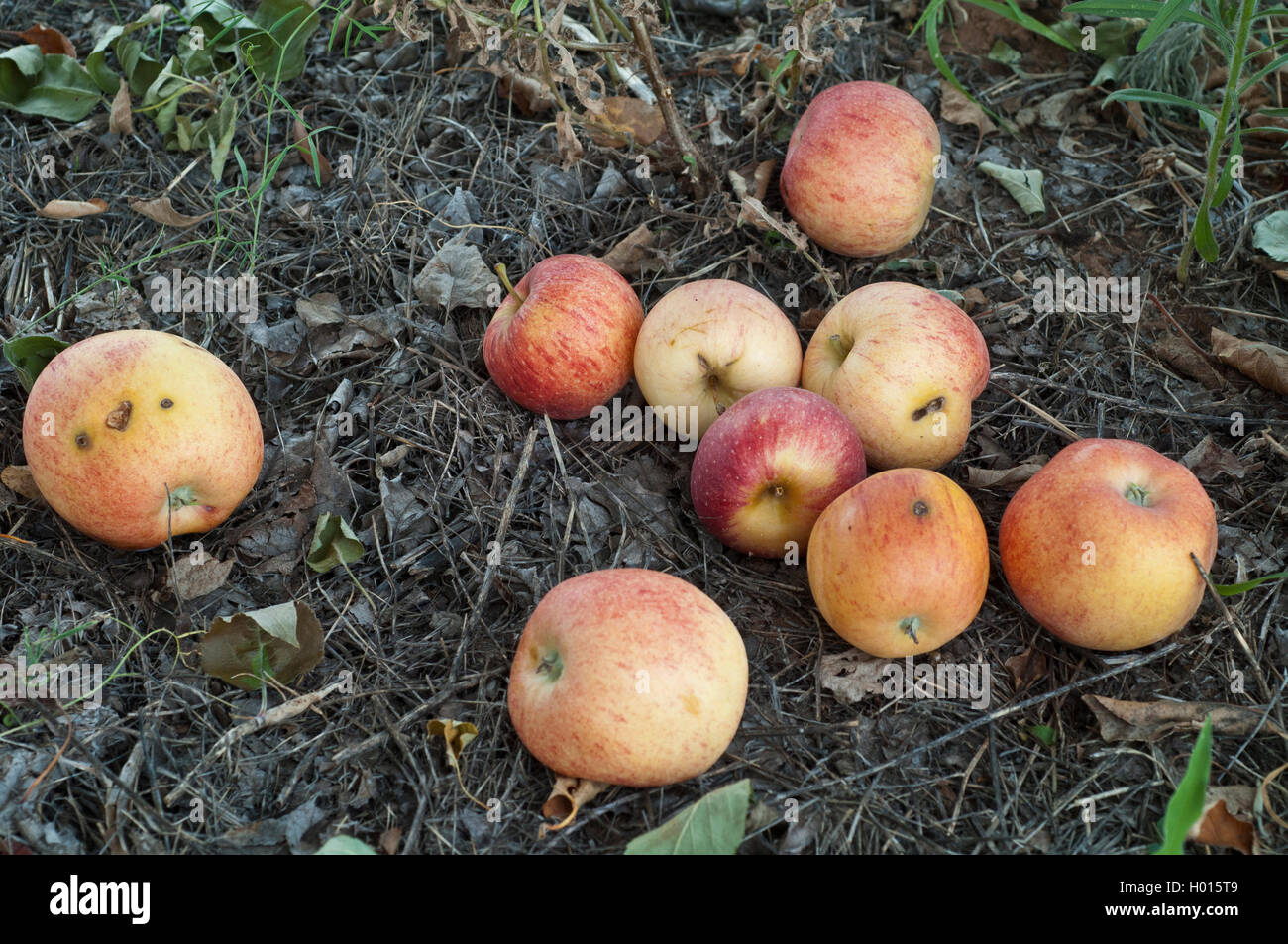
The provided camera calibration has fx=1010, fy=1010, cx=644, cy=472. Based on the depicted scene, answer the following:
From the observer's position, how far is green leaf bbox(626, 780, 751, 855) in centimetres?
213

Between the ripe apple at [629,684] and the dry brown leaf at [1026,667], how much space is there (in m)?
0.75

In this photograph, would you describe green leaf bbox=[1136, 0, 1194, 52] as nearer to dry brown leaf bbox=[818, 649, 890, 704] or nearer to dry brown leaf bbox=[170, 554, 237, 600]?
dry brown leaf bbox=[818, 649, 890, 704]

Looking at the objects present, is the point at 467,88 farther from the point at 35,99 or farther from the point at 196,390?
the point at 196,390

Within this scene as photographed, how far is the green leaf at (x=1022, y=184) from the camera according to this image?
3.50 meters

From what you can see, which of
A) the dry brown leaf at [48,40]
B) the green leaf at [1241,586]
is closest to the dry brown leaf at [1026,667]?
the green leaf at [1241,586]

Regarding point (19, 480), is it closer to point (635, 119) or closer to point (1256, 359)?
point (635, 119)

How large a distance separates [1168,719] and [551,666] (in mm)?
1461

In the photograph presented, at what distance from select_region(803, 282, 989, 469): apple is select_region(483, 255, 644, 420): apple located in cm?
59

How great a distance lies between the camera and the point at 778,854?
2184 millimetres

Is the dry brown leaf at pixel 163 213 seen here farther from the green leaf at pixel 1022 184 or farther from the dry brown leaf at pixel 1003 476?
the green leaf at pixel 1022 184

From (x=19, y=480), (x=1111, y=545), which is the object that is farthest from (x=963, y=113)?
(x=19, y=480)

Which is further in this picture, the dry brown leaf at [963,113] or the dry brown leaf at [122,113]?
the dry brown leaf at [963,113]

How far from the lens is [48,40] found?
12.3 feet

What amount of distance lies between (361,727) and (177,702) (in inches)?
18.5
